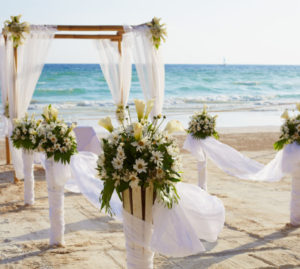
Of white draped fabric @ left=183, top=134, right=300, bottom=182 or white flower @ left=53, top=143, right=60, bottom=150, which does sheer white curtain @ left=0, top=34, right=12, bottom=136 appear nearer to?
white draped fabric @ left=183, top=134, right=300, bottom=182

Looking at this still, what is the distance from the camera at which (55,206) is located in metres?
4.69

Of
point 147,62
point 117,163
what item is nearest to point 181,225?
point 117,163

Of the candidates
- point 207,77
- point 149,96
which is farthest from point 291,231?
point 207,77

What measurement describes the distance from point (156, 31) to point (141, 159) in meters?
5.20

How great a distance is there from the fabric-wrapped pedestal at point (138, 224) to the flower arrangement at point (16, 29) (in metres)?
5.05

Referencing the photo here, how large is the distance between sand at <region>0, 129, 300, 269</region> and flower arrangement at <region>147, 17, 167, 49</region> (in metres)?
2.63

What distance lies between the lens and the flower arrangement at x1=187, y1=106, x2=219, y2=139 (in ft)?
21.3

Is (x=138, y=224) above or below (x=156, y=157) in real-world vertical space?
below

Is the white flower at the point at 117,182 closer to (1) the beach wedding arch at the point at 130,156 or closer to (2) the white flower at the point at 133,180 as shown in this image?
(1) the beach wedding arch at the point at 130,156

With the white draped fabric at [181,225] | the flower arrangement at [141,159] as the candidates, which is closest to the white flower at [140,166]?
the flower arrangement at [141,159]

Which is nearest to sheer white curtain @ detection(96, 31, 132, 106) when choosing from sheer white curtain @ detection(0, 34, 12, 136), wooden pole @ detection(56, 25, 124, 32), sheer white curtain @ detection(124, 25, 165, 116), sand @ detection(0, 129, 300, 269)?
wooden pole @ detection(56, 25, 124, 32)

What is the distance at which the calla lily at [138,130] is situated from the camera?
8.89 ft

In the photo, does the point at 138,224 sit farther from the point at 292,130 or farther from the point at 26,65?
the point at 26,65

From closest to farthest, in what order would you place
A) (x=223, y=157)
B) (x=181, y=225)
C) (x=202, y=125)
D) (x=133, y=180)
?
(x=133, y=180) → (x=181, y=225) → (x=202, y=125) → (x=223, y=157)
